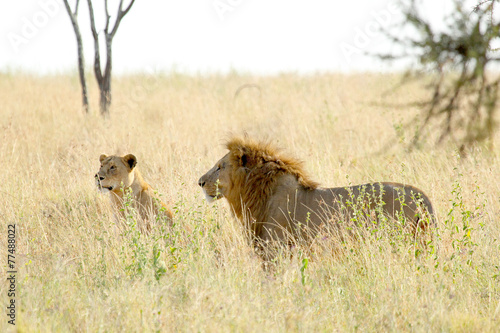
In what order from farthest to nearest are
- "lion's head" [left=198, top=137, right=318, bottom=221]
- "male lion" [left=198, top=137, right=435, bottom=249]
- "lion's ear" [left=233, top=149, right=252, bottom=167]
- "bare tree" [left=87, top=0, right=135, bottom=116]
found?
1. "bare tree" [left=87, top=0, right=135, bottom=116]
2. "lion's ear" [left=233, top=149, right=252, bottom=167]
3. "lion's head" [left=198, top=137, right=318, bottom=221]
4. "male lion" [left=198, top=137, right=435, bottom=249]

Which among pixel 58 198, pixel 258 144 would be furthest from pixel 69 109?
pixel 258 144

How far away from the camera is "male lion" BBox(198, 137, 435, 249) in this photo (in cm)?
506

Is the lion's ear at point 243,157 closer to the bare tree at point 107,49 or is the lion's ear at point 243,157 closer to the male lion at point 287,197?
the male lion at point 287,197

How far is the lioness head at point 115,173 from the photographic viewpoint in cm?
664

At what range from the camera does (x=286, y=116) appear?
12.3m

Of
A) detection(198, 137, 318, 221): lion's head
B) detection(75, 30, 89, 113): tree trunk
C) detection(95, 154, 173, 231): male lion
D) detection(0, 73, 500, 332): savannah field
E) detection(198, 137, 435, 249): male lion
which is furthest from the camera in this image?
detection(75, 30, 89, 113): tree trunk

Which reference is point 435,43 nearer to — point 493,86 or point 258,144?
point 493,86

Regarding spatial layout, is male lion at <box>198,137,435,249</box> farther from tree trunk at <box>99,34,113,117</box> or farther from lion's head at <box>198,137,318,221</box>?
tree trunk at <box>99,34,113,117</box>

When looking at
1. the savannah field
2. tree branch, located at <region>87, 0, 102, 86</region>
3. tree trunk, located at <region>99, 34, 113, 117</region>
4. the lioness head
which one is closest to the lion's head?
the savannah field

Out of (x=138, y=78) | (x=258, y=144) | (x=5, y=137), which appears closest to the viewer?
(x=258, y=144)

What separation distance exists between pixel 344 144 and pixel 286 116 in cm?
236

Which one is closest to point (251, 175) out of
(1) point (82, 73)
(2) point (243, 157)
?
(2) point (243, 157)

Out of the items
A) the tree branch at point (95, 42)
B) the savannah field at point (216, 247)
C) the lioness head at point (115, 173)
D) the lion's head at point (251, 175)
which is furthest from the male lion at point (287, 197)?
the tree branch at point (95, 42)

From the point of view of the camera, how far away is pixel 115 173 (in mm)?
6695
